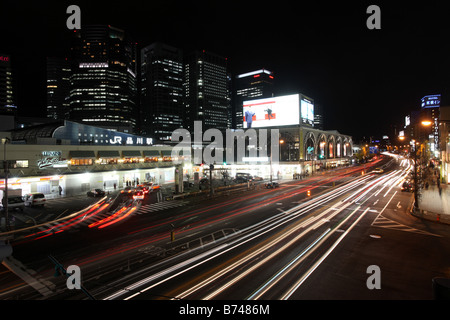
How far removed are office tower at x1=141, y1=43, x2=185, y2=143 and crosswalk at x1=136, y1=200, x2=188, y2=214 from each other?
156355 millimetres

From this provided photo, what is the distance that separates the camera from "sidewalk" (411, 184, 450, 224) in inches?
848

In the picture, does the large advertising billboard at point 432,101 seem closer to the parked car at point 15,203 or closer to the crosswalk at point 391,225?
the crosswalk at point 391,225

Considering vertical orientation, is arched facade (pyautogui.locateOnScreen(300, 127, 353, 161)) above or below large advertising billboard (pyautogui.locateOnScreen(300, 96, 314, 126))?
below

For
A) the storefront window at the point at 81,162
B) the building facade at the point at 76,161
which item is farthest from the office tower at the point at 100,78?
the storefront window at the point at 81,162

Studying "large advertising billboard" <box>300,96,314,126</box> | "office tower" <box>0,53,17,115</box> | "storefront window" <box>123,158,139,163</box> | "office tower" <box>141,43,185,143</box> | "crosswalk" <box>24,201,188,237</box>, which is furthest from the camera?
"office tower" <box>141,43,185,143</box>

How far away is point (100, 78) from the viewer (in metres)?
162

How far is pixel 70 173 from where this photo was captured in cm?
3747

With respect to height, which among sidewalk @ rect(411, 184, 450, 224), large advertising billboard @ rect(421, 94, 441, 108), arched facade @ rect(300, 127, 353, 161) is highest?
large advertising billboard @ rect(421, 94, 441, 108)

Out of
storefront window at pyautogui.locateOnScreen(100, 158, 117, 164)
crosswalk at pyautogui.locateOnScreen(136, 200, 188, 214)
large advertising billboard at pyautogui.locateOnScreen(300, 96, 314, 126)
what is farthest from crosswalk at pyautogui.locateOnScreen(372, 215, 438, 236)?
large advertising billboard at pyautogui.locateOnScreen(300, 96, 314, 126)

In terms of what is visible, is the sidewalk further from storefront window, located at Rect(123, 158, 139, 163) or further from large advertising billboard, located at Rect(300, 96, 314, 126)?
large advertising billboard, located at Rect(300, 96, 314, 126)

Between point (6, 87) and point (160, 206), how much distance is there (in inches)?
7502

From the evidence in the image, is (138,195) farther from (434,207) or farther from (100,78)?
(100,78)
